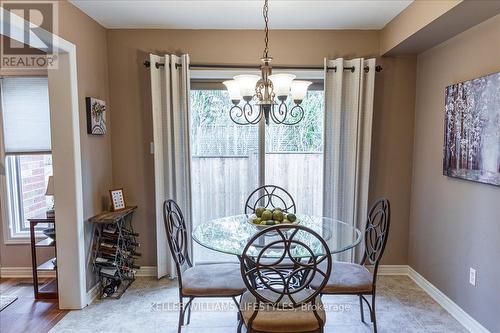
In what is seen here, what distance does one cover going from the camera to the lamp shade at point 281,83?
6.29 feet

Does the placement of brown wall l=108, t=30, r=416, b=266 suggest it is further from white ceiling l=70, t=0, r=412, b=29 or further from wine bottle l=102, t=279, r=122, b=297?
wine bottle l=102, t=279, r=122, b=297

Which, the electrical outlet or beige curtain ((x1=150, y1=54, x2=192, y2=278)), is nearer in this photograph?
the electrical outlet

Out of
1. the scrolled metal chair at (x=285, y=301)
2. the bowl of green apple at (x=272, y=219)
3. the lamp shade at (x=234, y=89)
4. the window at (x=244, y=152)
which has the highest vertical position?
the lamp shade at (x=234, y=89)

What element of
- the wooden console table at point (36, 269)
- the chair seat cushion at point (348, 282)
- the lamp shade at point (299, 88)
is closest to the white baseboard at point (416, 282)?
the wooden console table at point (36, 269)

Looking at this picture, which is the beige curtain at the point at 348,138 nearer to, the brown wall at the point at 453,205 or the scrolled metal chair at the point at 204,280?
the brown wall at the point at 453,205

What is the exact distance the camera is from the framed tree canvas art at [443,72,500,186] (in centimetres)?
205

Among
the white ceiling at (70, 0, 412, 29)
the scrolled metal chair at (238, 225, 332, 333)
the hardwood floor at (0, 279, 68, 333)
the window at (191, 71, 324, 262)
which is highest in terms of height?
the white ceiling at (70, 0, 412, 29)

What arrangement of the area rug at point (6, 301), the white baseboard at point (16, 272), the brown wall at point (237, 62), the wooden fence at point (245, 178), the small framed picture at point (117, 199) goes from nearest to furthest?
the area rug at point (6, 301), the small framed picture at point (117, 199), the brown wall at point (237, 62), the white baseboard at point (16, 272), the wooden fence at point (245, 178)

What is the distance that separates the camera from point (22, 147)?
3.08m

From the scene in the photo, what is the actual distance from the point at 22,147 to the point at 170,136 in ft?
4.91

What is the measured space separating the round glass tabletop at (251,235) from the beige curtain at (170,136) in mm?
773

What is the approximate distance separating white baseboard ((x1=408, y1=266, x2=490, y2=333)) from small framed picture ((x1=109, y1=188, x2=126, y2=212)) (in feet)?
9.81

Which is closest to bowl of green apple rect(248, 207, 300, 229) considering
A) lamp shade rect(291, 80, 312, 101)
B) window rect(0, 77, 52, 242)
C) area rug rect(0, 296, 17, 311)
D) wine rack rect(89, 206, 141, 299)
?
lamp shade rect(291, 80, 312, 101)

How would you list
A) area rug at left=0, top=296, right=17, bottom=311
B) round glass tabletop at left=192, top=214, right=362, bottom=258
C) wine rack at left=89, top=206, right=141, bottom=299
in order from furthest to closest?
wine rack at left=89, top=206, right=141, bottom=299 → area rug at left=0, top=296, right=17, bottom=311 → round glass tabletop at left=192, top=214, right=362, bottom=258
